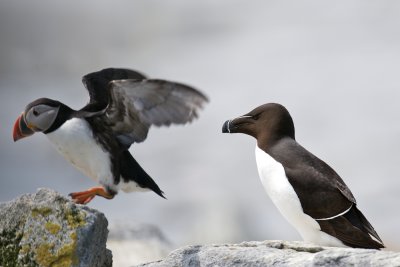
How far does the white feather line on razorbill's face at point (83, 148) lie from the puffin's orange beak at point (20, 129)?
461 mm

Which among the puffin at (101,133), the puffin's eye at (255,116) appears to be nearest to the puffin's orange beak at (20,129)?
the puffin at (101,133)

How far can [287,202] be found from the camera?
24.7ft

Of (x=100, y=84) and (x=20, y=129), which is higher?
(x=100, y=84)

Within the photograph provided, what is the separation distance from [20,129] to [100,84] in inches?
48.8

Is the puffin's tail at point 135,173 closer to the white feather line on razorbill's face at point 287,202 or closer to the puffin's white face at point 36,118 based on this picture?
the puffin's white face at point 36,118

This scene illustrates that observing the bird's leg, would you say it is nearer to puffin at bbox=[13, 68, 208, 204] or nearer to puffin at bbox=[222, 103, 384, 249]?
puffin at bbox=[13, 68, 208, 204]

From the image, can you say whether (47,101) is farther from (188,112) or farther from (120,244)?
(120,244)

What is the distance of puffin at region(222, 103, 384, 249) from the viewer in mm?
7453

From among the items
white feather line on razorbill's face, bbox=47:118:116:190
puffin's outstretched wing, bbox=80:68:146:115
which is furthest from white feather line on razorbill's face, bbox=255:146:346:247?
puffin's outstretched wing, bbox=80:68:146:115

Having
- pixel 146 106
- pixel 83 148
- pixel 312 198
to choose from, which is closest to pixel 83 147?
pixel 83 148

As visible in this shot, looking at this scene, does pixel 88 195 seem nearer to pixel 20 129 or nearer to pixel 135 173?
pixel 135 173

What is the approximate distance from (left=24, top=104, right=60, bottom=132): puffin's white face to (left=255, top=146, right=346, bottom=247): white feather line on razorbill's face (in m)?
3.09

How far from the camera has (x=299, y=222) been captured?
24.9ft

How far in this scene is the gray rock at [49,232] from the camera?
24.0 feet
